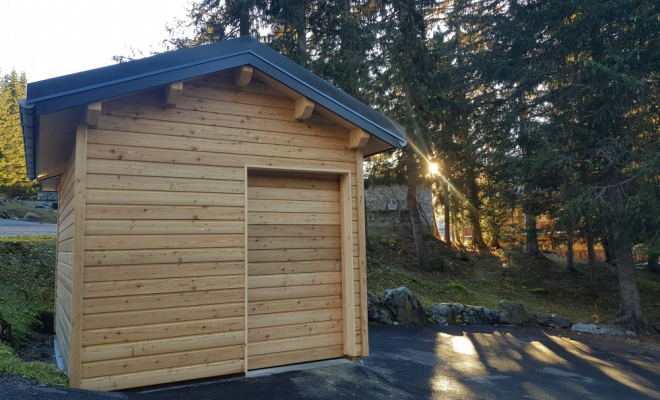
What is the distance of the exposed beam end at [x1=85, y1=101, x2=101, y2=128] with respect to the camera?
4.37 metres

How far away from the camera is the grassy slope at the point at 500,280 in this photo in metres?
13.8

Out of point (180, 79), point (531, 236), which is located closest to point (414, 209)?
point (531, 236)

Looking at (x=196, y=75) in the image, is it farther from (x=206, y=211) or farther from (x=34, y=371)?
(x=34, y=371)

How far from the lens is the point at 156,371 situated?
4637 millimetres

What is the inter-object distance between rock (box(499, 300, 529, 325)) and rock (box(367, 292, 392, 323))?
3.12 metres

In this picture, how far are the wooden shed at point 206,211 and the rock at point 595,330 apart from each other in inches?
288

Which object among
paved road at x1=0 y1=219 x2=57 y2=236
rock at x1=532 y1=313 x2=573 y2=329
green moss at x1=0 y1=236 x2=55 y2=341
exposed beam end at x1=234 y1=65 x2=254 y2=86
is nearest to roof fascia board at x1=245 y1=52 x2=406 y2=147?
exposed beam end at x1=234 y1=65 x2=254 y2=86

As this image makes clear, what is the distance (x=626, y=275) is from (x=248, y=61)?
11.6 metres

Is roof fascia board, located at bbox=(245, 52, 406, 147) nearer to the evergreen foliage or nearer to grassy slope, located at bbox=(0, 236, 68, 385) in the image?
grassy slope, located at bbox=(0, 236, 68, 385)

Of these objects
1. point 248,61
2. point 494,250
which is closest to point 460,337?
point 248,61

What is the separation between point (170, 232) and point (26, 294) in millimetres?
6090

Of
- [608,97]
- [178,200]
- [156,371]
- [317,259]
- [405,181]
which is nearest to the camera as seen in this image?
[156,371]

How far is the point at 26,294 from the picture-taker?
8.82m

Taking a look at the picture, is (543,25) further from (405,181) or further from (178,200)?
(178,200)
